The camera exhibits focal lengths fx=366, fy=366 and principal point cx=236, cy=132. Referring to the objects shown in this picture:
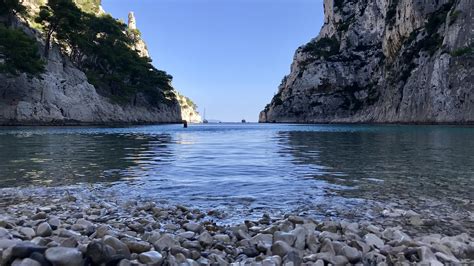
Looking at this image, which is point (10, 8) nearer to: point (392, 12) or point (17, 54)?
point (17, 54)

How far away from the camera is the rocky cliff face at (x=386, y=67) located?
238 feet

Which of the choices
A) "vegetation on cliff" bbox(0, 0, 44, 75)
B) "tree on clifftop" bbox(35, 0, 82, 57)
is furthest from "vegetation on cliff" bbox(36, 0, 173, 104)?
"vegetation on cliff" bbox(0, 0, 44, 75)

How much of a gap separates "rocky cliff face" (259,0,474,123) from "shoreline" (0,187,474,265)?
7421cm

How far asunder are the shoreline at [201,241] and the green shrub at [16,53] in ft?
182

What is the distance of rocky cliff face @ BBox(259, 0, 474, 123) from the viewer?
7256cm

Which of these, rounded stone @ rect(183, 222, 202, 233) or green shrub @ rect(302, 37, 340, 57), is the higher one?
green shrub @ rect(302, 37, 340, 57)

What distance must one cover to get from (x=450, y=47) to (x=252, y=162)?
2906 inches

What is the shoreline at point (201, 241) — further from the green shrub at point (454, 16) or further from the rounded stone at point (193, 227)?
the green shrub at point (454, 16)

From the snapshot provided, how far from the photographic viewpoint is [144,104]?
120000 millimetres

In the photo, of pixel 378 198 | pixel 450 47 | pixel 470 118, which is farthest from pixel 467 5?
pixel 378 198

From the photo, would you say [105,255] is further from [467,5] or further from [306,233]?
[467,5]

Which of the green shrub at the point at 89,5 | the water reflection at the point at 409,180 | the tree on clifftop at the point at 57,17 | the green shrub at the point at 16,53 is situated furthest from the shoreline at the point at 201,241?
the green shrub at the point at 89,5

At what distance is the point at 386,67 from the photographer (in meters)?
110

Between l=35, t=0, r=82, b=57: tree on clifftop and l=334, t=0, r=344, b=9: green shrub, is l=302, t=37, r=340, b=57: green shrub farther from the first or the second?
l=35, t=0, r=82, b=57: tree on clifftop
